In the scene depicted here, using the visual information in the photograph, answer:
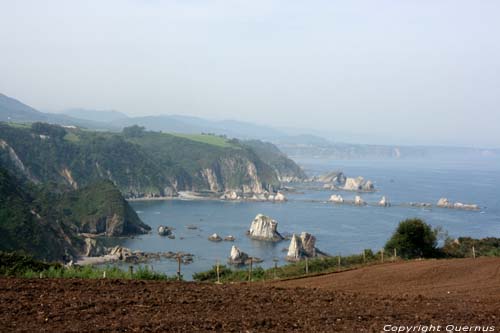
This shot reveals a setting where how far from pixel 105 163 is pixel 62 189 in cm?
3140

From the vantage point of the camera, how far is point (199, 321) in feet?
23.5

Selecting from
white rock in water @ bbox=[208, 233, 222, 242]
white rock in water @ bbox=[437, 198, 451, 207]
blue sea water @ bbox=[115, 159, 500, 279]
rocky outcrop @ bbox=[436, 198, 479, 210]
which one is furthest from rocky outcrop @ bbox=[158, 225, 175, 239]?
white rock in water @ bbox=[437, 198, 451, 207]

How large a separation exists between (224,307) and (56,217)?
2325 inches

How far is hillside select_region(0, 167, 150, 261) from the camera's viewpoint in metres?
54.1

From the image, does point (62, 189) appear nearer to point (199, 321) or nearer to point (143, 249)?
point (143, 249)

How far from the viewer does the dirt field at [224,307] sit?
273 inches

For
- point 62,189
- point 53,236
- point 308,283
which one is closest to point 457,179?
point 62,189

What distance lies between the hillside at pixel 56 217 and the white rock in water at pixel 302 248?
2097 centimetres

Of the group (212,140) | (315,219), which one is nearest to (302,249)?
(315,219)

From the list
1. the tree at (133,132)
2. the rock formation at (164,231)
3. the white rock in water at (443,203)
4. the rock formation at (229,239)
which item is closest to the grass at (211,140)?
the tree at (133,132)

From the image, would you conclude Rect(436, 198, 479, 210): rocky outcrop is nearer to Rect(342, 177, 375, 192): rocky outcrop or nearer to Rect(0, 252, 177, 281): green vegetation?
Rect(342, 177, 375, 192): rocky outcrop

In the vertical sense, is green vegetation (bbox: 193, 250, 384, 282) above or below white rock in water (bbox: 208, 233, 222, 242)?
above

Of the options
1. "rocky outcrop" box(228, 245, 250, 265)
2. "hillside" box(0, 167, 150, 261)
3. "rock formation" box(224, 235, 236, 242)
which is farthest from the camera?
"rock formation" box(224, 235, 236, 242)

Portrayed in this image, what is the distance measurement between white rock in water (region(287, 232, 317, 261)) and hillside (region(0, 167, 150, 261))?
20969 mm
